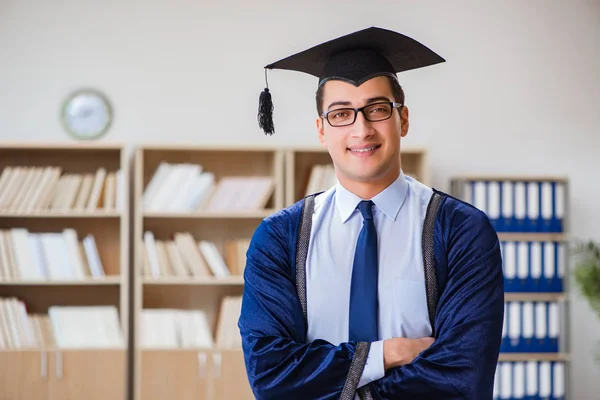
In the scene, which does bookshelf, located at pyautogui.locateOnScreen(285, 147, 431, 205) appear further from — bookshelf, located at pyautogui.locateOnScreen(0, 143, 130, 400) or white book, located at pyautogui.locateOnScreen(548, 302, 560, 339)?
white book, located at pyautogui.locateOnScreen(548, 302, 560, 339)

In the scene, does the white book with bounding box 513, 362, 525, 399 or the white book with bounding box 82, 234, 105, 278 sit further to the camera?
the white book with bounding box 513, 362, 525, 399

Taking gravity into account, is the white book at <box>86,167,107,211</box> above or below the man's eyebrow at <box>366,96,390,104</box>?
below

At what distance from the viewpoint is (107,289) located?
4906 millimetres

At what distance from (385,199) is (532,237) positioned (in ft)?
11.6

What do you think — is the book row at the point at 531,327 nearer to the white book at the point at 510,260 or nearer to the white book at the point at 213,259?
the white book at the point at 510,260

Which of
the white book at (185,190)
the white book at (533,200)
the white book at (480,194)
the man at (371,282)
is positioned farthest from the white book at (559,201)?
the man at (371,282)

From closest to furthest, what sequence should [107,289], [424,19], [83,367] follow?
[83,367] → [107,289] → [424,19]

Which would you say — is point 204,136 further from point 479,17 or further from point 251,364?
point 251,364

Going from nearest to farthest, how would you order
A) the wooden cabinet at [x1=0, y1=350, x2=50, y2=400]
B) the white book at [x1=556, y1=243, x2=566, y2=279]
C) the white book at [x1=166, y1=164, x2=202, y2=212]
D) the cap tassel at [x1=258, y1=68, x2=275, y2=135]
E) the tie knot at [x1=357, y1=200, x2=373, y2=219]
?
the tie knot at [x1=357, y1=200, x2=373, y2=219]
the cap tassel at [x1=258, y1=68, x2=275, y2=135]
the wooden cabinet at [x1=0, y1=350, x2=50, y2=400]
the white book at [x1=166, y1=164, x2=202, y2=212]
the white book at [x1=556, y1=243, x2=566, y2=279]

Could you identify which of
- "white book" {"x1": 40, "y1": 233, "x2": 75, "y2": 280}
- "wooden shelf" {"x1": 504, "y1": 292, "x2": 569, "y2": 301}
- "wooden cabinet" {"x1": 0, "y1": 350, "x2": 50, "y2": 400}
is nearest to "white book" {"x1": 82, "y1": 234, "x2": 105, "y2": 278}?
"white book" {"x1": 40, "y1": 233, "x2": 75, "y2": 280}

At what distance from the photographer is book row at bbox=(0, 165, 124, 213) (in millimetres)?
4633

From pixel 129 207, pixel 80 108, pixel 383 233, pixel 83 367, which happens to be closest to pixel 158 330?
pixel 83 367

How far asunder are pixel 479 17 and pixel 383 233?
401 cm

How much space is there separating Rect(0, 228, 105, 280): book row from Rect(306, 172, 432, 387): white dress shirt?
3.23 metres
